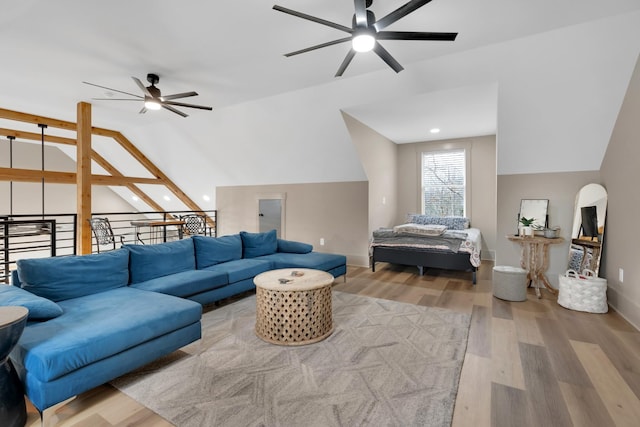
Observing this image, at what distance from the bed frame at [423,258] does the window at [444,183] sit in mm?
2101

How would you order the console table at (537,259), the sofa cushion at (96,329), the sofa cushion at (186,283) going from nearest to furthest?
the sofa cushion at (96,329)
the sofa cushion at (186,283)
the console table at (537,259)

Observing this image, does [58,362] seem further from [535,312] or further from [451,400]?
[535,312]

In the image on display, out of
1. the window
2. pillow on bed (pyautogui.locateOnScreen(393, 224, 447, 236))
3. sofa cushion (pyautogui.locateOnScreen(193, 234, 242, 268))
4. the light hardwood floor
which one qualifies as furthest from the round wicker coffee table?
the window

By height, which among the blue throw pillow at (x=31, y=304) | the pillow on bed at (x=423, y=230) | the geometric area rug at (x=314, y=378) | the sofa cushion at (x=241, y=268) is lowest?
the geometric area rug at (x=314, y=378)

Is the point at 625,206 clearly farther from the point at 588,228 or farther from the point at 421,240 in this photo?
the point at 421,240

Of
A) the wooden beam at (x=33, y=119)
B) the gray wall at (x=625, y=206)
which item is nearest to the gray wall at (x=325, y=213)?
the gray wall at (x=625, y=206)

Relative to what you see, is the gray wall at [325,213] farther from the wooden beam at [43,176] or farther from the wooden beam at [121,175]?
the wooden beam at [121,175]

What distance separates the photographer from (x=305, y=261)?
4102mm

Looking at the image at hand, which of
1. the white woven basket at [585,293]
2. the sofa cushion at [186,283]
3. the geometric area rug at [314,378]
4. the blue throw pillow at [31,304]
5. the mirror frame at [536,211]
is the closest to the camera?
the geometric area rug at [314,378]

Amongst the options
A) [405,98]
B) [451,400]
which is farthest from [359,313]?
[405,98]

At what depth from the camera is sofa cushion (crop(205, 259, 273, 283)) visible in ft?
11.6

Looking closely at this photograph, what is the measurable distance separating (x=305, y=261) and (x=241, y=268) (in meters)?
0.85

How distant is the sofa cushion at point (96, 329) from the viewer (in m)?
1.62

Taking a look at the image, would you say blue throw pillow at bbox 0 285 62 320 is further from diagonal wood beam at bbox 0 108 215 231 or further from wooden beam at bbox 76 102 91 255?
diagonal wood beam at bbox 0 108 215 231
